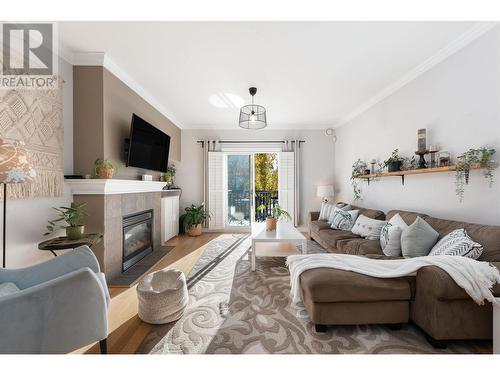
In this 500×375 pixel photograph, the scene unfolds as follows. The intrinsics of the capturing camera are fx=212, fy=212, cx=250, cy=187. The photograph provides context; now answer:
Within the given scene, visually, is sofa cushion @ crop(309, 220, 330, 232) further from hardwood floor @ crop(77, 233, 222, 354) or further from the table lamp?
hardwood floor @ crop(77, 233, 222, 354)

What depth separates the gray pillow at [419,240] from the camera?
6.83 feet

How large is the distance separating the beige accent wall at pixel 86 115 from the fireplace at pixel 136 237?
35.5 inches

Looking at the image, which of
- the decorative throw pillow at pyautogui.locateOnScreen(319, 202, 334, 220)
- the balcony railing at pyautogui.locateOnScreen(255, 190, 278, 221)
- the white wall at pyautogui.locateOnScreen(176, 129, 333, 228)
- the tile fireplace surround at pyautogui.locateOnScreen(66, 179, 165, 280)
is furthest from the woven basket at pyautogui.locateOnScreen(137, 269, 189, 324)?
the balcony railing at pyautogui.locateOnScreen(255, 190, 278, 221)

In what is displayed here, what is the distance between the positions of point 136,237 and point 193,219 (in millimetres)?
1696

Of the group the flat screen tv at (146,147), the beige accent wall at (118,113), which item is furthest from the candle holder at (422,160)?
the beige accent wall at (118,113)

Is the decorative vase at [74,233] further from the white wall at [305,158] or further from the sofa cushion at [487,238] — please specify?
the sofa cushion at [487,238]

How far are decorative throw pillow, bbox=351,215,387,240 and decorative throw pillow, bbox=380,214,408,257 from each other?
31 cm

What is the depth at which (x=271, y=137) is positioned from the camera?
210 inches

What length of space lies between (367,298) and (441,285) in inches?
18.6

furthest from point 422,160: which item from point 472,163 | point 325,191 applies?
point 325,191

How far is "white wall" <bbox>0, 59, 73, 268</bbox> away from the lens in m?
1.86

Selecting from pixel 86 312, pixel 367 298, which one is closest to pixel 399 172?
pixel 367 298

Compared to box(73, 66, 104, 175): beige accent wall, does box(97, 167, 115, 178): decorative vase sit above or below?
below
